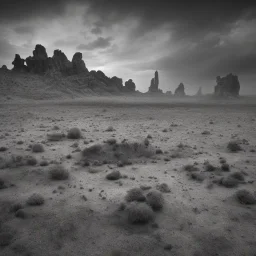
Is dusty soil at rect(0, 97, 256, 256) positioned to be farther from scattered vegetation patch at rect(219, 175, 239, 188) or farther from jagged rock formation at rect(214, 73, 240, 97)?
jagged rock formation at rect(214, 73, 240, 97)

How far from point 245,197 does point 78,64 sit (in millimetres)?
139651

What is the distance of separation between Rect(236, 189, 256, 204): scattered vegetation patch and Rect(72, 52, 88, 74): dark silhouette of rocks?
13719cm

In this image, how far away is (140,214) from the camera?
6.96 meters

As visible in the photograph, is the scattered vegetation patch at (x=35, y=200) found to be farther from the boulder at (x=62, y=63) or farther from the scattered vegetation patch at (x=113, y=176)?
the boulder at (x=62, y=63)

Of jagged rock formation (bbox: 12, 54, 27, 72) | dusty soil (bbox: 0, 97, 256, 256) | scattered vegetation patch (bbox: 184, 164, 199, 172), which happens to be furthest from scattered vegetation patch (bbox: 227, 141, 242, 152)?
jagged rock formation (bbox: 12, 54, 27, 72)

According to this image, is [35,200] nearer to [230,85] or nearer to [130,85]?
Answer: [230,85]

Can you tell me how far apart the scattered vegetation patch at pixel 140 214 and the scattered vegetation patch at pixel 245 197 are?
14.8 ft

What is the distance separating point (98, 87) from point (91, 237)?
126m

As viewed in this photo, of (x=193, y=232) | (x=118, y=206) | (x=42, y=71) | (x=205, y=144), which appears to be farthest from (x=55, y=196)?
(x=42, y=71)

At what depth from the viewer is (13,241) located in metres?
6.05

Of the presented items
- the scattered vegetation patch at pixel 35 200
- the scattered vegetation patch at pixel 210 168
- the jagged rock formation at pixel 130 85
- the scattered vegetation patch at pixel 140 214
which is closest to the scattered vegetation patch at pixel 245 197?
the scattered vegetation patch at pixel 210 168

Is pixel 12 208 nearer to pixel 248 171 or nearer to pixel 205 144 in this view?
pixel 248 171

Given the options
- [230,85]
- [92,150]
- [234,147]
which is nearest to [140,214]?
[92,150]

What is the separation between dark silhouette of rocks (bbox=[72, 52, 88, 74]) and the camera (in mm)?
130625
